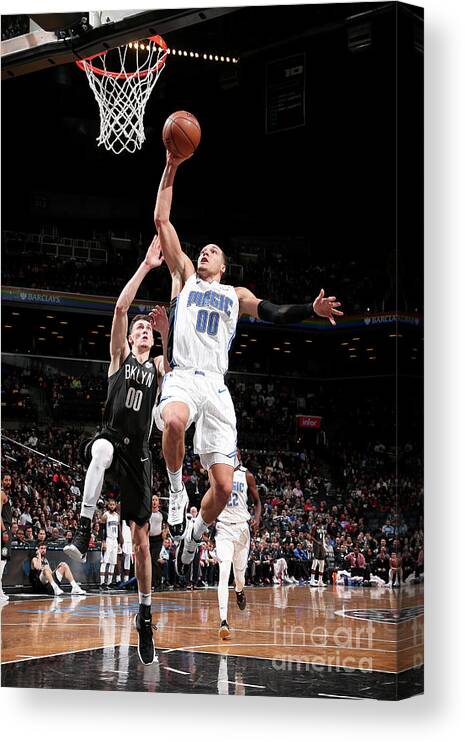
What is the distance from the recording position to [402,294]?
8148 mm

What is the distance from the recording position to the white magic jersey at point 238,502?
345 inches

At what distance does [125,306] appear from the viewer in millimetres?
9164

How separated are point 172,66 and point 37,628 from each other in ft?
14.1

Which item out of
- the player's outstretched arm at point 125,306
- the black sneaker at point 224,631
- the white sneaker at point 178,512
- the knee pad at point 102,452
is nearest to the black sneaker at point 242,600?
the black sneaker at point 224,631

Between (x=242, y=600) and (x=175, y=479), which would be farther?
(x=175, y=479)

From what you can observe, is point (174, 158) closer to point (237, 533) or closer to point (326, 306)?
point (326, 306)

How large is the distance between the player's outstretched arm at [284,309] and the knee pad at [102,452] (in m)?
1.46

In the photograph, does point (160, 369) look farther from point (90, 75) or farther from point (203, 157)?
point (90, 75)

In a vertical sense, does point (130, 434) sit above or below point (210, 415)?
below

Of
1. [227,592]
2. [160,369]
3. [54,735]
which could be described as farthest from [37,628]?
[160,369]

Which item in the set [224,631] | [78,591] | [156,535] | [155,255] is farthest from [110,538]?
[155,255]

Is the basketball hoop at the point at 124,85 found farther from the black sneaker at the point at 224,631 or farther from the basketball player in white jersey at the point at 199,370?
the black sneaker at the point at 224,631

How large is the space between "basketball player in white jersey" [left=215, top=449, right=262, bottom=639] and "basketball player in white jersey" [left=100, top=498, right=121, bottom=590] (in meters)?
0.81

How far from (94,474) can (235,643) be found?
5.49 ft
